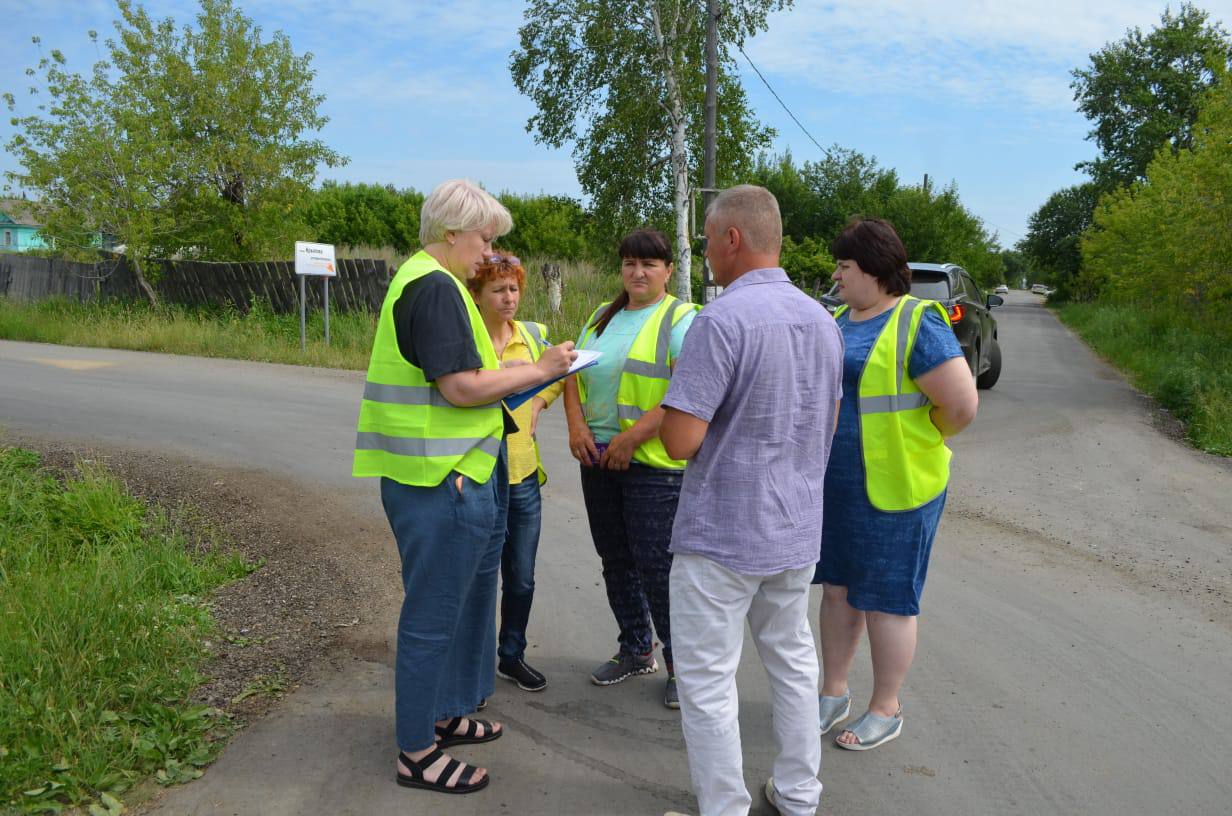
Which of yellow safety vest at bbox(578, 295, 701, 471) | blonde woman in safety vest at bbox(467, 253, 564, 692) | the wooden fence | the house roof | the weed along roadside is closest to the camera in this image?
the weed along roadside

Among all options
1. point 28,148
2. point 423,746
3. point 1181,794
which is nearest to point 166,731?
point 423,746

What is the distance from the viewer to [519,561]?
4.04 m

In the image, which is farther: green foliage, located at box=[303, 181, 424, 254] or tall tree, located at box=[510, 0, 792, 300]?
green foliage, located at box=[303, 181, 424, 254]

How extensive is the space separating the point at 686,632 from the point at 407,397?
1.12 m

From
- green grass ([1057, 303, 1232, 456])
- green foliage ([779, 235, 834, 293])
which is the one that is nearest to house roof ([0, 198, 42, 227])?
green grass ([1057, 303, 1232, 456])

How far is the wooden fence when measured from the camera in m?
19.4

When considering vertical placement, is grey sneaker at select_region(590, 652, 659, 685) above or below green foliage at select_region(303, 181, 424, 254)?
below

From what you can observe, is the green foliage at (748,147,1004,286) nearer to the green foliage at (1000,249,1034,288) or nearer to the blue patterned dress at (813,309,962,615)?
the blue patterned dress at (813,309,962,615)

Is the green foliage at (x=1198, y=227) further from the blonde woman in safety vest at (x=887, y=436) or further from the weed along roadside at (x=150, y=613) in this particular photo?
the weed along roadside at (x=150, y=613)

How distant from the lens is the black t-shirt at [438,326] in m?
2.93

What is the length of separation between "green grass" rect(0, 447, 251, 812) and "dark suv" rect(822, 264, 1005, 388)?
27.2 ft

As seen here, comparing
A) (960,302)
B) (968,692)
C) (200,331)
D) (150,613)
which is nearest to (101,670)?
(150,613)

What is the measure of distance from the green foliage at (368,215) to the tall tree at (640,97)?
15.1 m

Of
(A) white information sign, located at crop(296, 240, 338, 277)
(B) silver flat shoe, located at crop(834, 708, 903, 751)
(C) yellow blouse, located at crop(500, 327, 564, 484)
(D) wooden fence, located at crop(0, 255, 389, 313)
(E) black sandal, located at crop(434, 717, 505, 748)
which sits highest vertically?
(A) white information sign, located at crop(296, 240, 338, 277)
